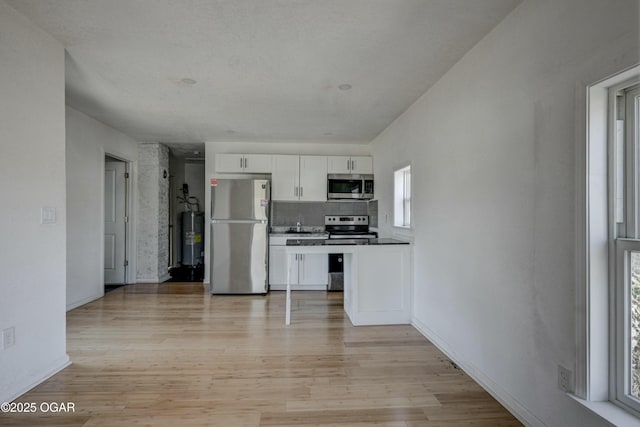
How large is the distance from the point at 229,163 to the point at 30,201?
3.07 m

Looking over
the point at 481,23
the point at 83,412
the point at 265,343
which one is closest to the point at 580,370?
the point at 481,23

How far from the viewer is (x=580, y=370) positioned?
4.70 ft

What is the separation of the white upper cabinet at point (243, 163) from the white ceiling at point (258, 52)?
1150 millimetres

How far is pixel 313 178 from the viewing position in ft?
16.9

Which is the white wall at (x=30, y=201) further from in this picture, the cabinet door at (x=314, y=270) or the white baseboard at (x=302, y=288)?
the cabinet door at (x=314, y=270)

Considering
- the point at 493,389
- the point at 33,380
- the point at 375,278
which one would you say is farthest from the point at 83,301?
the point at 493,389

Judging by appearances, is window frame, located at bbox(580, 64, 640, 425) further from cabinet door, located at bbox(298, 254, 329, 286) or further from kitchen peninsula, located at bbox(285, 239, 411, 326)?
cabinet door, located at bbox(298, 254, 329, 286)

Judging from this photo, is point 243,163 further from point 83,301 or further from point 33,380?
point 33,380

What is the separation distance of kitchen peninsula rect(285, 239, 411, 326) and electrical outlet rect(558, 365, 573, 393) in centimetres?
188

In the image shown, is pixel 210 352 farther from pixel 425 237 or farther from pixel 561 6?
pixel 561 6

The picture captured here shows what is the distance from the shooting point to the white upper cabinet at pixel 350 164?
202 inches

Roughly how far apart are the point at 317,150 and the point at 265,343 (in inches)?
133

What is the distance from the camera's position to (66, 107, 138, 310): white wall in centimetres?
385

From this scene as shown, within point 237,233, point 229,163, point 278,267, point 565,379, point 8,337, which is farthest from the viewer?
point 229,163
